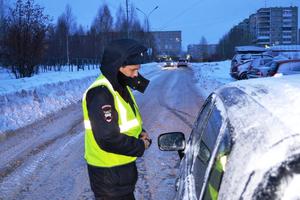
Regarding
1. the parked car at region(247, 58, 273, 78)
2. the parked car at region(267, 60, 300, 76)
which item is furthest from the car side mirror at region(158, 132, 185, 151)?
the parked car at region(247, 58, 273, 78)

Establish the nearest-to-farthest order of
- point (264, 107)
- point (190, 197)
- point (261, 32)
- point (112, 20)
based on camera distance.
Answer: point (264, 107), point (190, 197), point (112, 20), point (261, 32)

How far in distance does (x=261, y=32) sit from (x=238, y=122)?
158973mm

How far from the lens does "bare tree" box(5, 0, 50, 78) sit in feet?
101

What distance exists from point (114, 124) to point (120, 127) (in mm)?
86

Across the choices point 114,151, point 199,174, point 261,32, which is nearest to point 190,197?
point 199,174

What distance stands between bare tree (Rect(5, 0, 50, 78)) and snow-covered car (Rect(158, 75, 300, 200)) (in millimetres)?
28910

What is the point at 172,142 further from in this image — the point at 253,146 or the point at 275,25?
the point at 275,25

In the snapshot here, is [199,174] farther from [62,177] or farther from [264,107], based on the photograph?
[62,177]

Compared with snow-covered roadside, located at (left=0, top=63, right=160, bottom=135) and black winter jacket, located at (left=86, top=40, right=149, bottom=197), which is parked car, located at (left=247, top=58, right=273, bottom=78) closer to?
snow-covered roadside, located at (left=0, top=63, right=160, bottom=135)

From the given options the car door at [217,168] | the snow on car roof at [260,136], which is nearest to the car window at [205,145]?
the car door at [217,168]

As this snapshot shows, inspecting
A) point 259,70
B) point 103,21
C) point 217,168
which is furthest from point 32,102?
point 103,21

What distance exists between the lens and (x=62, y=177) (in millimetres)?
7262

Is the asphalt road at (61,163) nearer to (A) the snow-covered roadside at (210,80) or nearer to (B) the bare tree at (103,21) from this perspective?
(A) the snow-covered roadside at (210,80)

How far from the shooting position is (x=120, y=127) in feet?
11.5
